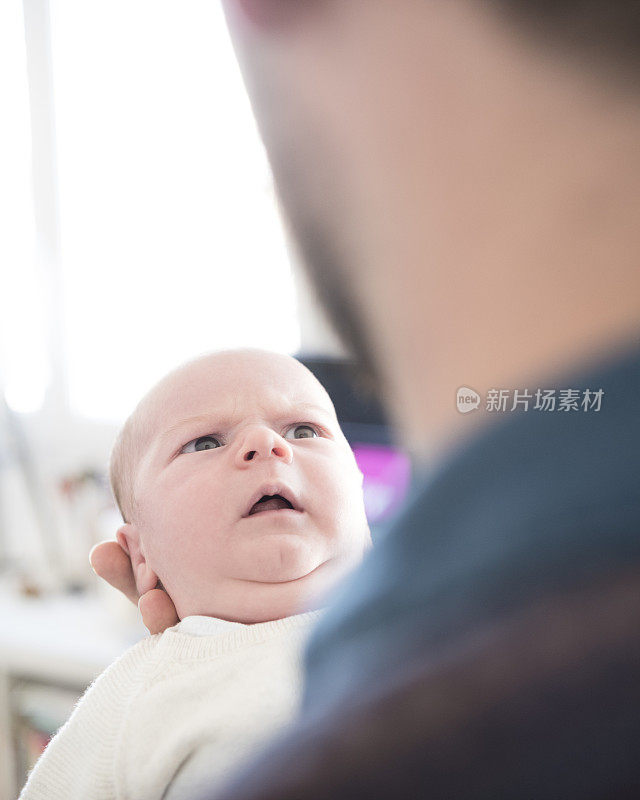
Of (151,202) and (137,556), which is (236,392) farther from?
(151,202)

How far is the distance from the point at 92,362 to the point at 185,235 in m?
0.33

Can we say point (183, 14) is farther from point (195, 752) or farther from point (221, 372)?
point (195, 752)

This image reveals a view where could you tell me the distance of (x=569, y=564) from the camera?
185mm

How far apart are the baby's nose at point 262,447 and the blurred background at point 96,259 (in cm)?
65

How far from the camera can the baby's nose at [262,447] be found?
0.40m

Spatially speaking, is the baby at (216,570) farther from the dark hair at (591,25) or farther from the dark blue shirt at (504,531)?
the dark hair at (591,25)

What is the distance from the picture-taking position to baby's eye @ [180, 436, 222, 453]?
45cm

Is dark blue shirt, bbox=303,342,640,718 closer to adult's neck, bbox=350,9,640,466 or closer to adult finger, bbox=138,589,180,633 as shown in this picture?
adult's neck, bbox=350,9,640,466

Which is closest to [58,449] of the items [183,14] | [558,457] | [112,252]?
[112,252]

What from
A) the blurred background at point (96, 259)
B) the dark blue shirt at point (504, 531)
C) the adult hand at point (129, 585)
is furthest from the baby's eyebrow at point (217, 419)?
the blurred background at point (96, 259)

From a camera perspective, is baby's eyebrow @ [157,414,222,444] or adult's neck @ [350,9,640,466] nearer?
adult's neck @ [350,9,640,466]

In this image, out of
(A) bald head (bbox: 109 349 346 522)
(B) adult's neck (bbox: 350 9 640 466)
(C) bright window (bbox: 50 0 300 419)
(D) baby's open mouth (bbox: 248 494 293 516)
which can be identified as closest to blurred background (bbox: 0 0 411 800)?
(C) bright window (bbox: 50 0 300 419)

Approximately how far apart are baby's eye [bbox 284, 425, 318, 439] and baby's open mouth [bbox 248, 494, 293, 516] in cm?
7

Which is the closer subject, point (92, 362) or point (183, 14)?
point (183, 14)
